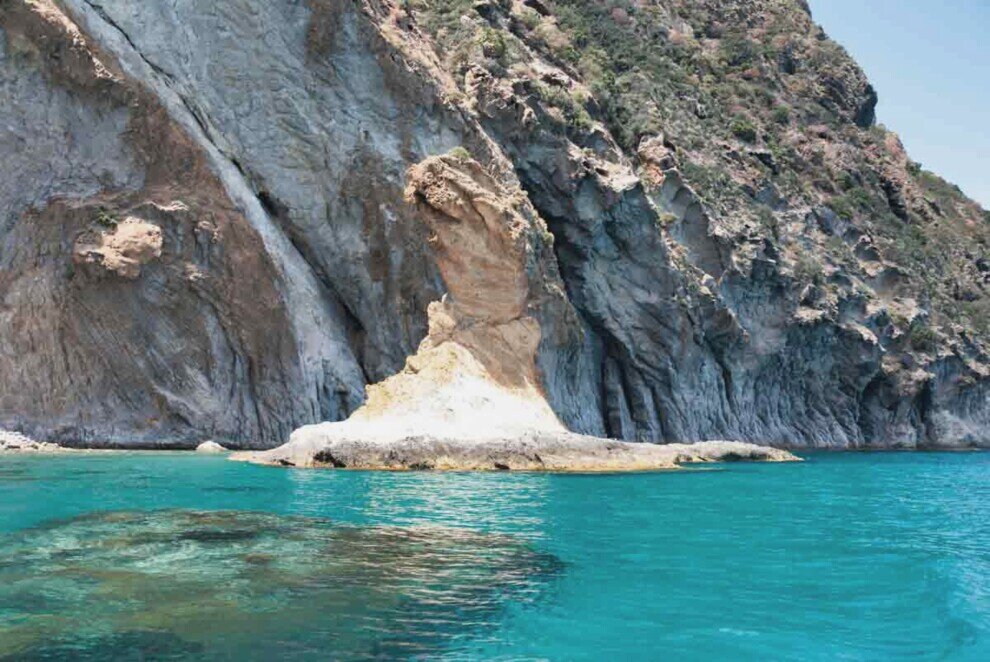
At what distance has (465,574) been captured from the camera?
38.1 ft

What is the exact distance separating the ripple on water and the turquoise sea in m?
0.04

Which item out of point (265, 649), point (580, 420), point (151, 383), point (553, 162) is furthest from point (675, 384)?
point (265, 649)

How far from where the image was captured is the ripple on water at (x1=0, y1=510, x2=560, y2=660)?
8.26 meters

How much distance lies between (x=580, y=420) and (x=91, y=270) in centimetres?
2269

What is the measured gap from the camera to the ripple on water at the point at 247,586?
8.26 meters

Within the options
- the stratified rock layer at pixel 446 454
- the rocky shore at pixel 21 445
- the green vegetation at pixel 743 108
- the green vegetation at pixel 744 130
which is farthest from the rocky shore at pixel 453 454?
the green vegetation at pixel 744 130

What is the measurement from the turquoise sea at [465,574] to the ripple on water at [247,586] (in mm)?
37

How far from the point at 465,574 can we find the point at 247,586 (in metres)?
2.79

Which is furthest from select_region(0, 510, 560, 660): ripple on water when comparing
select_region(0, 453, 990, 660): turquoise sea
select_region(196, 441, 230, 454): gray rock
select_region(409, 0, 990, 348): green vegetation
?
select_region(409, 0, 990, 348): green vegetation

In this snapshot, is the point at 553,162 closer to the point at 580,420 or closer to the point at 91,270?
the point at 580,420

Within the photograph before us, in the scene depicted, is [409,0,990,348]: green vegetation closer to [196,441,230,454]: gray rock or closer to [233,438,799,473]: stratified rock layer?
[233,438,799,473]: stratified rock layer

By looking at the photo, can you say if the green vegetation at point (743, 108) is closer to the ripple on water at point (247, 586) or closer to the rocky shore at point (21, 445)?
the rocky shore at point (21, 445)

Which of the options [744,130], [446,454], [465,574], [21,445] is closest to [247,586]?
[465,574]

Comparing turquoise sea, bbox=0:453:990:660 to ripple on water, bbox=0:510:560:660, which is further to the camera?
turquoise sea, bbox=0:453:990:660
